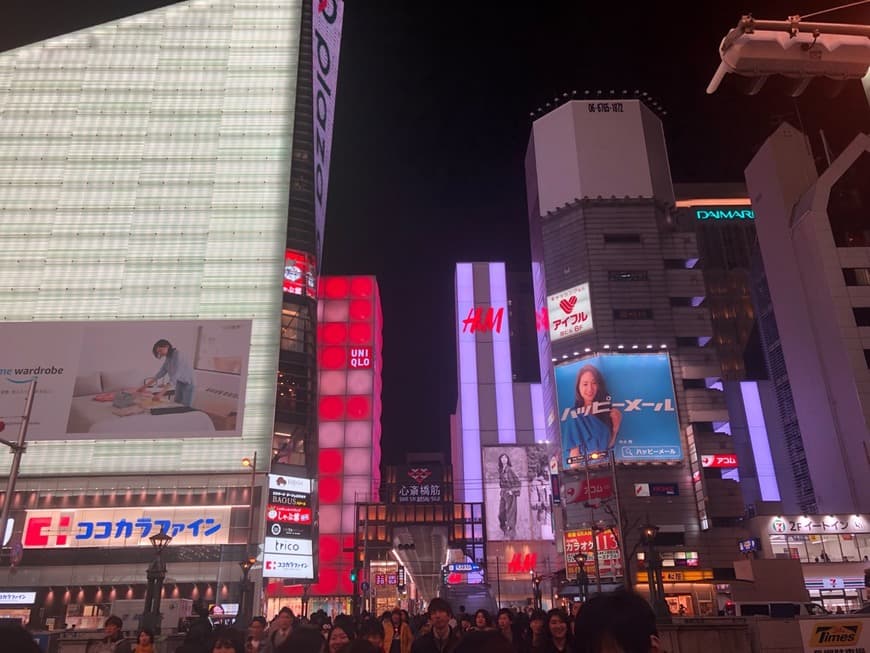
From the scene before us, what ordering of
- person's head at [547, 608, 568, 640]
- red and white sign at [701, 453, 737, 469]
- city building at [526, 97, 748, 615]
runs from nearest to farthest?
person's head at [547, 608, 568, 640]
city building at [526, 97, 748, 615]
red and white sign at [701, 453, 737, 469]

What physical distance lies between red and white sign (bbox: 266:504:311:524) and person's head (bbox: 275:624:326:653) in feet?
185

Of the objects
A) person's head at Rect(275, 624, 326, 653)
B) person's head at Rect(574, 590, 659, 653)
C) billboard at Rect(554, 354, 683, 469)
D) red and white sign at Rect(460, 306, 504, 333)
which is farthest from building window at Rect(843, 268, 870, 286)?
person's head at Rect(574, 590, 659, 653)

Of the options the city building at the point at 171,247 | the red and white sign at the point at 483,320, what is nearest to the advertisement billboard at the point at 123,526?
the city building at the point at 171,247

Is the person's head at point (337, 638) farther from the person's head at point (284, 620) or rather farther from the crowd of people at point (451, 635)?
the person's head at point (284, 620)

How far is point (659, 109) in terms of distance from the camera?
84938mm

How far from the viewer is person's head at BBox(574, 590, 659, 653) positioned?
353cm

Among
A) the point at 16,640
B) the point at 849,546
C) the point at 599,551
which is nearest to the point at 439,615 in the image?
the point at 16,640

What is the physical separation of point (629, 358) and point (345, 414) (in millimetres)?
41276

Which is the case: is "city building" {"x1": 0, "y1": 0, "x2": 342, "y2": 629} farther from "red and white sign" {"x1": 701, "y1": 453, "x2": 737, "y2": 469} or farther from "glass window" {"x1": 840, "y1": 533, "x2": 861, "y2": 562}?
"glass window" {"x1": 840, "y1": 533, "x2": 861, "y2": 562}

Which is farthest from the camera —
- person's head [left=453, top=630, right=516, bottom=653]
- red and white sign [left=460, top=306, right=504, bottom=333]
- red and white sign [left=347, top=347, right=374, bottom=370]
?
red and white sign [left=460, top=306, right=504, bottom=333]

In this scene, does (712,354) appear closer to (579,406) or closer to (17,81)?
(579,406)

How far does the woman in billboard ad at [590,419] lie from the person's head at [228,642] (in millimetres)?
59087

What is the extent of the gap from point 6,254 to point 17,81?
18830 millimetres

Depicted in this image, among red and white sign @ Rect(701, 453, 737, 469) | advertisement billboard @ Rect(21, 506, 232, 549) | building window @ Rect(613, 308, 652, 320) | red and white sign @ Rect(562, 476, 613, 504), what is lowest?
advertisement billboard @ Rect(21, 506, 232, 549)
